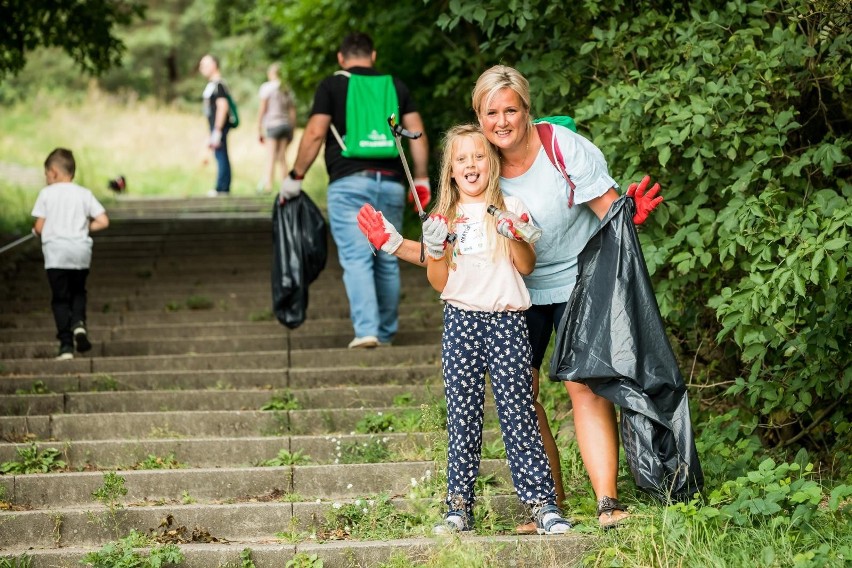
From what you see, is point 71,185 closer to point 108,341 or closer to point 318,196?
point 108,341

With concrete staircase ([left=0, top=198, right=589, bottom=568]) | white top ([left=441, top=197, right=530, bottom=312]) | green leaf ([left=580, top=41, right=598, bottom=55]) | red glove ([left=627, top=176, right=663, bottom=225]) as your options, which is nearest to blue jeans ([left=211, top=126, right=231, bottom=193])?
concrete staircase ([left=0, top=198, right=589, bottom=568])

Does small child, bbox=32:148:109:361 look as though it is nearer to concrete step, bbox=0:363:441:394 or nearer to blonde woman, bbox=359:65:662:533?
concrete step, bbox=0:363:441:394

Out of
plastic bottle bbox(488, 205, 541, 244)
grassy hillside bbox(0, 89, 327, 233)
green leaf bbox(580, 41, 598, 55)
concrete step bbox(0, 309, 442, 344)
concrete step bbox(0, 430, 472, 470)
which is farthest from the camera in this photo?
grassy hillside bbox(0, 89, 327, 233)

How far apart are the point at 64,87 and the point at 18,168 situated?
53.1 ft

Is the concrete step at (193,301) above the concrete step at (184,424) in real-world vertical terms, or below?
above

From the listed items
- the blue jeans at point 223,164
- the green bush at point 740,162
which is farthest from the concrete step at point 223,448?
the blue jeans at point 223,164

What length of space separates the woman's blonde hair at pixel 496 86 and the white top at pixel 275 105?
516 inches

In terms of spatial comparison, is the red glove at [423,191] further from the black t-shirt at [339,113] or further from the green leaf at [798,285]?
the green leaf at [798,285]

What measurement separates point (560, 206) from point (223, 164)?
1309 centimetres

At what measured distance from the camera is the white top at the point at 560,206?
4.87 meters

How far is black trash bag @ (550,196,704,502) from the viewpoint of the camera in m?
4.81

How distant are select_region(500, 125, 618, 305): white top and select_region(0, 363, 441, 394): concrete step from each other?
2635 mm

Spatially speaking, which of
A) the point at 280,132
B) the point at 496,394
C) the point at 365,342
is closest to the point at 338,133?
the point at 365,342

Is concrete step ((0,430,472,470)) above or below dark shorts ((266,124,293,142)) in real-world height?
below
